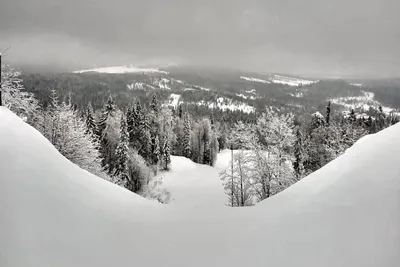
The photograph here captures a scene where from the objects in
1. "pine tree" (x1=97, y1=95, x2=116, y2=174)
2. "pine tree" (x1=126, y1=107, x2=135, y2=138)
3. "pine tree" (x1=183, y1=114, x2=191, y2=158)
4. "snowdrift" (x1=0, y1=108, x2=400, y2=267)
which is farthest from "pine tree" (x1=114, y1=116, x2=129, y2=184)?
"pine tree" (x1=183, y1=114, x2=191, y2=158)

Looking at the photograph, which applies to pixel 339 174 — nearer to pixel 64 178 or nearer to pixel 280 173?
pixel 64 178

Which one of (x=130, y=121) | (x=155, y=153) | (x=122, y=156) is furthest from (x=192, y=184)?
(x=130, y=121)

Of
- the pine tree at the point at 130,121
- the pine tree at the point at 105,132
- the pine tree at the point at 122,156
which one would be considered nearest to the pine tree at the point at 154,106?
the pine tree at the point at 130,121

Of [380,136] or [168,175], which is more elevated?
[380,136]

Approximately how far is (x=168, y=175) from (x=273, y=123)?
37429 millimetres

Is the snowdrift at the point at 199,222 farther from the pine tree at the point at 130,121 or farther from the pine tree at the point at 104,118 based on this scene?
the pine tree at the point at 130,121

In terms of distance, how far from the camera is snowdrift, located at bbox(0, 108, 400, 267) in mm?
5742

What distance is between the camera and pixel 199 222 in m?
8.14

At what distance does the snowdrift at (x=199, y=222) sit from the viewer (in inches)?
226

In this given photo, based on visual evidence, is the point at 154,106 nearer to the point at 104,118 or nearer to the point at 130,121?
the point at 130,121

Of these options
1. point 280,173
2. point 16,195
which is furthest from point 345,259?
point 280,173

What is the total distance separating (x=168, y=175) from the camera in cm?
5619

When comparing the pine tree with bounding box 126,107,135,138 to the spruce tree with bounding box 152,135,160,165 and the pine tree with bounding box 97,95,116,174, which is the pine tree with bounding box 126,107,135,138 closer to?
the pine tree with bounding box 97,95,116,174

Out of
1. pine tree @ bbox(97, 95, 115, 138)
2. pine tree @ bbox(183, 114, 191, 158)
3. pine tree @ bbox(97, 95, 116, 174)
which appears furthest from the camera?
pine tree @ bbox(183, 114, 191, 158)
